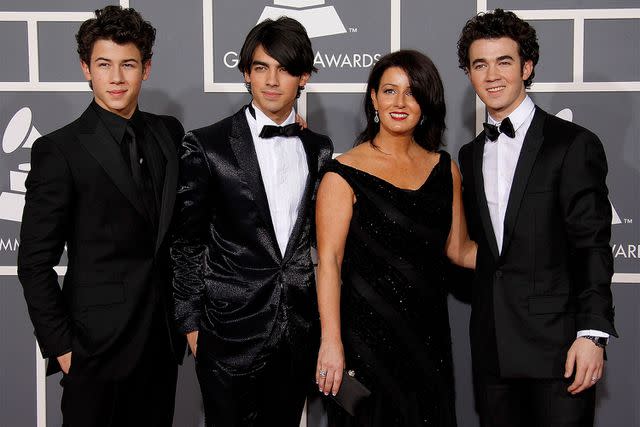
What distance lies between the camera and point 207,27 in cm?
285

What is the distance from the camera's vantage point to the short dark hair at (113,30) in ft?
6.97

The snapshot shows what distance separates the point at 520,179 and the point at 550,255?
0.25m

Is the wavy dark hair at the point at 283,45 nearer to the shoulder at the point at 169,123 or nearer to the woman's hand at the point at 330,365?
the shoulder at the point at 169,123

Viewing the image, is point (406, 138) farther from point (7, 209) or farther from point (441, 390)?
point (7, 209)

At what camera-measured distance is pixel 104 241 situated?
2.04 m

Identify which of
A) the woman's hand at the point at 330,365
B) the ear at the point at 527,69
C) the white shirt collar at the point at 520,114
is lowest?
the woman's hand at the point at 330,365

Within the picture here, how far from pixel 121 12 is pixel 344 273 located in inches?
43.5

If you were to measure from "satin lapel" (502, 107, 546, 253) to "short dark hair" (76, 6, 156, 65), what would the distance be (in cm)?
126

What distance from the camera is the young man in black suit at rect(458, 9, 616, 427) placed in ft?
6.43

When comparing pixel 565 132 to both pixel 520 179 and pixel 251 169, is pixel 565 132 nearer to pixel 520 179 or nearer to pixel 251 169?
pixel 520 179

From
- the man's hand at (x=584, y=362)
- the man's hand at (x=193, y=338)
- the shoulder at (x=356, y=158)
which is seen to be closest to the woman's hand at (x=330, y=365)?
the man's hand at (x=193, y=338)

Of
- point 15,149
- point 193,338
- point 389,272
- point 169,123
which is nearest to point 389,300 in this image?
point 389,272

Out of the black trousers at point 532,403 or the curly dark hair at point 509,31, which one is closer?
the black trousers at point 532,403

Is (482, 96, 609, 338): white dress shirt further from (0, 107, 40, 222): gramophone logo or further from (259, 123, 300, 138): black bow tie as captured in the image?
(0, 107, 40, 222): gramophone logo
